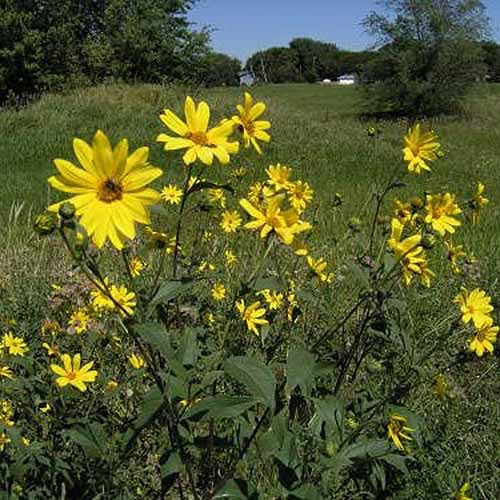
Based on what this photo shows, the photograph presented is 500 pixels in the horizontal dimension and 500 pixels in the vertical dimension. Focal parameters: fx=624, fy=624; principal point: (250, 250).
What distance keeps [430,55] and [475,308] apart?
16141mm

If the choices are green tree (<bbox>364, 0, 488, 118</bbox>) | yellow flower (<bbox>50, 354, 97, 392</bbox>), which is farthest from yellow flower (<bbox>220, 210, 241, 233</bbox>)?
green tree (<bbox>364, 0, 488, 118</bbox>)

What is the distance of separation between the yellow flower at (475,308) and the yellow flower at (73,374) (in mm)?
923

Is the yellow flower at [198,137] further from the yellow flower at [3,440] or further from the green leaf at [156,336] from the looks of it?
the yellow flower at [3,440]

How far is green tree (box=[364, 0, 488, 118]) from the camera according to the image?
16.1 m

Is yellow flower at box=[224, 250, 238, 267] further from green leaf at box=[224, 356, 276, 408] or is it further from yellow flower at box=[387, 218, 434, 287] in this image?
green leaf at box=[224, 356, 276, 408]

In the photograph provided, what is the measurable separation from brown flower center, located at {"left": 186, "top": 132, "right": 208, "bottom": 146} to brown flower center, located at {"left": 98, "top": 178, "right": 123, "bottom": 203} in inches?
6.8

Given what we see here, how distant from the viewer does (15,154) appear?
25.1 ft

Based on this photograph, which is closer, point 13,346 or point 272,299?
point 13,346

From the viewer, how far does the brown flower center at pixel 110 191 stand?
88 cm

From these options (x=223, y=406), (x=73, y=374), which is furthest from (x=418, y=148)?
(x=73, y=374)

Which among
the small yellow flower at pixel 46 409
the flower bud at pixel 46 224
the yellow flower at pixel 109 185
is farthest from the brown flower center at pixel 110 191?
the small yellow flower at pixel 46 409

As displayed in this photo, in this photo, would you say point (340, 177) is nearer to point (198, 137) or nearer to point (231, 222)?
point (231, 222)

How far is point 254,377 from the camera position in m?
0.95

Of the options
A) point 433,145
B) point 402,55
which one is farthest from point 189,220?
point 402,55
